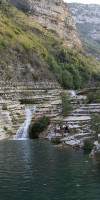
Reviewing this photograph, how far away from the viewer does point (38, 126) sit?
40156 millimetres

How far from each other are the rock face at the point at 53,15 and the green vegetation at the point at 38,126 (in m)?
77.8

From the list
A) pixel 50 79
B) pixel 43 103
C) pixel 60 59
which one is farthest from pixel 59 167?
pixel 60 59

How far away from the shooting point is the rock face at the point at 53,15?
109750mm

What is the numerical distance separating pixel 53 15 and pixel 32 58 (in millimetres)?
52901

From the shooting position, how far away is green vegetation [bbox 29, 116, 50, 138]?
39.7 m

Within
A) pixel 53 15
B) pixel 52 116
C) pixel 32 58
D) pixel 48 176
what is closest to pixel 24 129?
pixel 52 116

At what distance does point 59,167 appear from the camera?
19312 mm

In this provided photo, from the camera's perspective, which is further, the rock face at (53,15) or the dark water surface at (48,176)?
the rock face at (53,15)

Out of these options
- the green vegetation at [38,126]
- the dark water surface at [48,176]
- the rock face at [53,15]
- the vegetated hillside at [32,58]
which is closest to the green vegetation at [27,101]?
the vegetated hillside at [32,58]

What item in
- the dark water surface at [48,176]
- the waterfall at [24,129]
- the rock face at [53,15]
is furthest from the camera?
the rock face at [53,15]

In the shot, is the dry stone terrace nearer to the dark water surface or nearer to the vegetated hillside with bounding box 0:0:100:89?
the dark water surface

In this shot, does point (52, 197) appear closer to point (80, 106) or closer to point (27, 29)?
point (80, 106)

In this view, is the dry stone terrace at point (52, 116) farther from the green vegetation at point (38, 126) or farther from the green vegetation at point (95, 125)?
the green vegetation at point (95, 125)

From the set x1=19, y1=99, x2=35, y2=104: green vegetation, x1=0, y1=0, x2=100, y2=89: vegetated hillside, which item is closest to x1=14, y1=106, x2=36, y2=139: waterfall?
x1=19, y1=99, x2=35, y2=104: green vegetation
